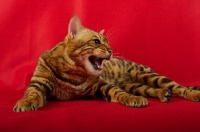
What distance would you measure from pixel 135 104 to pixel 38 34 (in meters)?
0.96

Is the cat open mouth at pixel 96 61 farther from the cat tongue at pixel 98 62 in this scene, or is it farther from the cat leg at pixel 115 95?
the cat leg at pixel 115 95

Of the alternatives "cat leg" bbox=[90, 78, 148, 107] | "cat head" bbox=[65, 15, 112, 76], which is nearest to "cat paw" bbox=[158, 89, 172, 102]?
"cat leg" bbox=[90, 78, 148, 107]

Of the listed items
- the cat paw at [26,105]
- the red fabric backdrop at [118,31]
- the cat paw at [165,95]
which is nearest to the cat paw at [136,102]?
the cat paw at [165,95]

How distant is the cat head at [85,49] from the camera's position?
58.2 inches

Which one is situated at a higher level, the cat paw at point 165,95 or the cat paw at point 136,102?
the cat paw at point 165,95

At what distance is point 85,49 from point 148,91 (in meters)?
0.39

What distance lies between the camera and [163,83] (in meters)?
1.64

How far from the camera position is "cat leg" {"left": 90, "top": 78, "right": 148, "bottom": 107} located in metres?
1.34

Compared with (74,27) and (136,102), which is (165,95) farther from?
(74,27)

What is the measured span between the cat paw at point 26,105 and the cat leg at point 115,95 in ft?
1.16

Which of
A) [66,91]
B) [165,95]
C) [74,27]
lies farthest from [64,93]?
[165,95]

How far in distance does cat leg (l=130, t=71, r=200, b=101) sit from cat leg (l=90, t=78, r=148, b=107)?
23 centimetres

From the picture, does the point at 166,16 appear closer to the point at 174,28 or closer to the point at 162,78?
the point at 174,28

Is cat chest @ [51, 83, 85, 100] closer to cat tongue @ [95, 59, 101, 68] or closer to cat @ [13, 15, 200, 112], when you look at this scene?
cat @ [13, 15, 200, 112]
